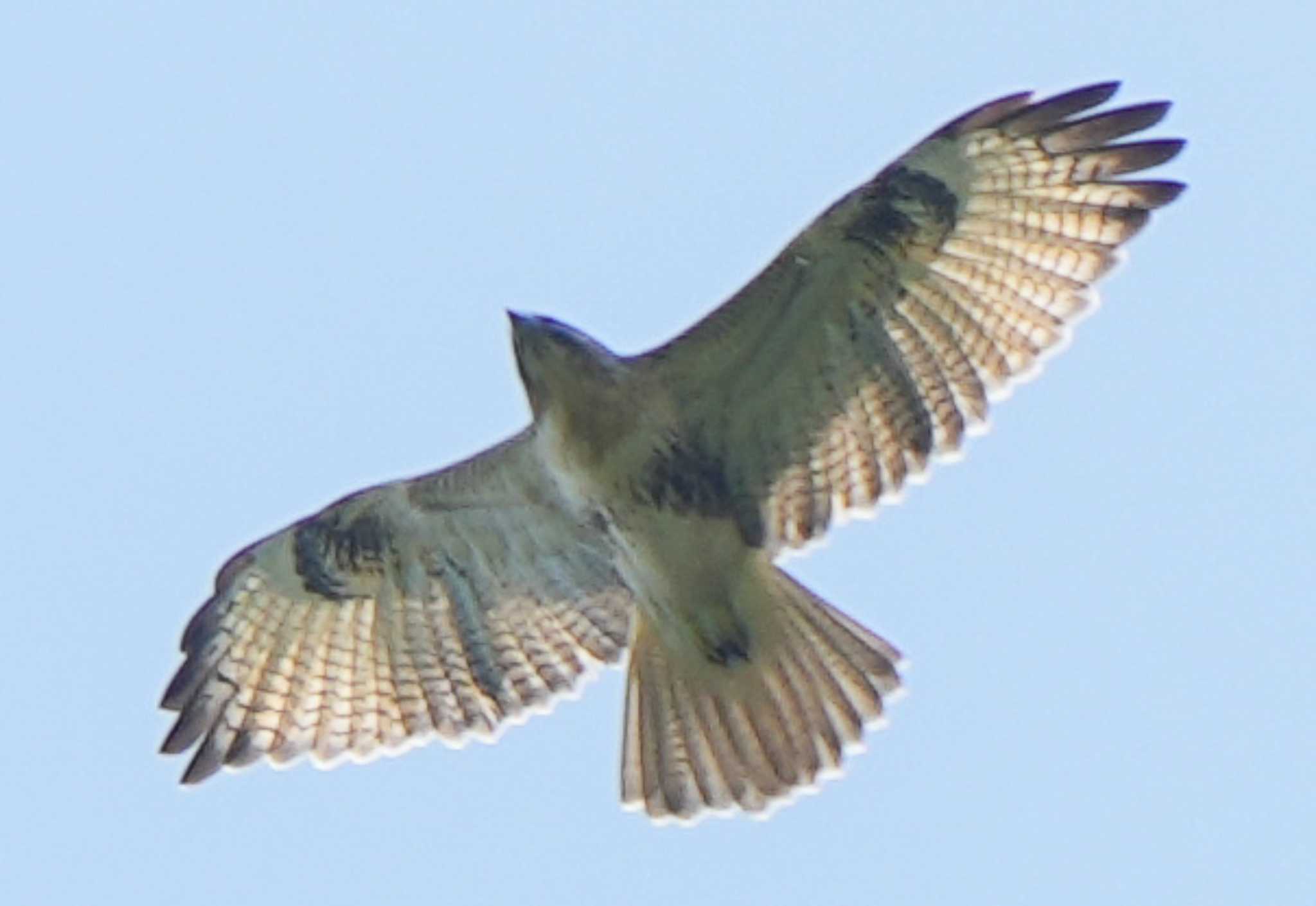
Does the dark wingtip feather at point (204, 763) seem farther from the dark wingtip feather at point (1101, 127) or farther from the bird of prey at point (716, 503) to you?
the dark wingtip feather at point (1101, 127)

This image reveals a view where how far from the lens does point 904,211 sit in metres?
10.7

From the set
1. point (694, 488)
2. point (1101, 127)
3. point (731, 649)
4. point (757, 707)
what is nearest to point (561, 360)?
point (694, 488)

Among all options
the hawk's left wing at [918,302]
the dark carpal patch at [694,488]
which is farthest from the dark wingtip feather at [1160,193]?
the dark carpal patch at [694,488]

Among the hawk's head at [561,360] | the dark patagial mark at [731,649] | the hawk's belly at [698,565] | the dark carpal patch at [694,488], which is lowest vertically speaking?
the dark patagial mark at [731,649]

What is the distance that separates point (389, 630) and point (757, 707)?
1453 mm

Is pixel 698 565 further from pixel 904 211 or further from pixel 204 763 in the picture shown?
pixel 204 763

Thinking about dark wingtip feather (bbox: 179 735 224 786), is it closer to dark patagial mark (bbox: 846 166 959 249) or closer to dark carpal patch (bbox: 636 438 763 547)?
dark carpal patch (bbox: 636 438 763 547)

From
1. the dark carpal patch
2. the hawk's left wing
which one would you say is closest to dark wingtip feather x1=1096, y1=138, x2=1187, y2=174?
the hawk's left wing

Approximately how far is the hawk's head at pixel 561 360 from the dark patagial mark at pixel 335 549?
1.14 m

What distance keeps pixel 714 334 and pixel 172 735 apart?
2.47 metres

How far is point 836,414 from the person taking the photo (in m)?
11.0

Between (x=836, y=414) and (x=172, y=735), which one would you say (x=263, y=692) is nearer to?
(x=172, y=735)

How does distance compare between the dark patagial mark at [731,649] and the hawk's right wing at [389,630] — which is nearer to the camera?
the dark patagial mark at [731,649]

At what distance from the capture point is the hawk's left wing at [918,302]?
1062cm
